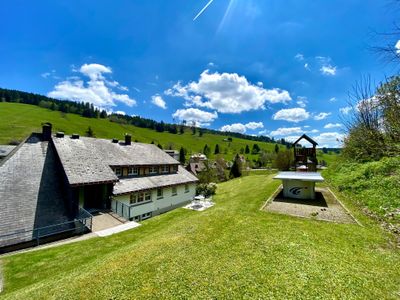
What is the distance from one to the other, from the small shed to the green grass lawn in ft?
67.8

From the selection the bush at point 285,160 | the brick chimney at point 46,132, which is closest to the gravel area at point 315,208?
the brick chimney at point 46,132

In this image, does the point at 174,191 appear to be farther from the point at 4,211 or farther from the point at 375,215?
the point at 375,215

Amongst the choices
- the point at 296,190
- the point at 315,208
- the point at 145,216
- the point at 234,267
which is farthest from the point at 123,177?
the point at 315,208

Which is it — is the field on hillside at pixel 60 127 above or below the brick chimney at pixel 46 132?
above

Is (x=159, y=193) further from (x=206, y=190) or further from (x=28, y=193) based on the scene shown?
(x=28, y=193)

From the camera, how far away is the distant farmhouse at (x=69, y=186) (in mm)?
14305

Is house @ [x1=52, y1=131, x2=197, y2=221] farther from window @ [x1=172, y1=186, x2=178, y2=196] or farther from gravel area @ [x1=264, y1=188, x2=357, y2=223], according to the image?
gravel area @ [x1=264, y1=188, x2=357, y2=223]

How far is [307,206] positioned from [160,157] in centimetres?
2162

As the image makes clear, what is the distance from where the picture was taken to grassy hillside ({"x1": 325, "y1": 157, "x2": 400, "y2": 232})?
41.1 ft

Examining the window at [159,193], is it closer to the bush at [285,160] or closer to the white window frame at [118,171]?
the white window frame at [118,171]

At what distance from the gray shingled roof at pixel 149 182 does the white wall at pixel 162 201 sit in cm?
69

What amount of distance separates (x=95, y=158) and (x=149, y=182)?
6899 millimetres

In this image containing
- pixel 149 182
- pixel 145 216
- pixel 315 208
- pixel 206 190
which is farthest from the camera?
pixel 206 190

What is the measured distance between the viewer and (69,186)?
16.2m
